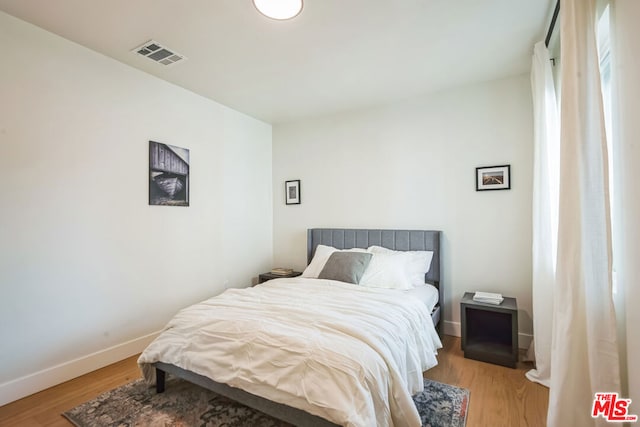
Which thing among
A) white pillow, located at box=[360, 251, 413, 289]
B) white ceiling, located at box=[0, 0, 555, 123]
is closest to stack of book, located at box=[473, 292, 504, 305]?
white pillow, located at box=[360, 251, 413, 289]

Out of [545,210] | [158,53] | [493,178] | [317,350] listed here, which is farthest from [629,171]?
[158,53]

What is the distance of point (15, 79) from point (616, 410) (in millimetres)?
3939

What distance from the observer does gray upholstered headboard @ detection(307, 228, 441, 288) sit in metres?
3.21

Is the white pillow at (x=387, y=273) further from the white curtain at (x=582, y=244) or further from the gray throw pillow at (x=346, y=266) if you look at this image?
the white curtain at (x=582, y=244)

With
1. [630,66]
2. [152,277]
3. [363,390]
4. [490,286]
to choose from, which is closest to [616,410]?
[363,390]

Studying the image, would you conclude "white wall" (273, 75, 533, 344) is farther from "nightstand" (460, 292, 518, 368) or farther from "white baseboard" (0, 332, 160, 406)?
"white baseboard" (0, 332, 160, 406)

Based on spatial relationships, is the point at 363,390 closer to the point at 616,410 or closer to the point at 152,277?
the point at 616,410

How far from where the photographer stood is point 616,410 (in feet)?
3.97

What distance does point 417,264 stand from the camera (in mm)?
3053

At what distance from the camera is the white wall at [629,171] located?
3.72 ft

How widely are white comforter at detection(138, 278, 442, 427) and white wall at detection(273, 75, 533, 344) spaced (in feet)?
3.79

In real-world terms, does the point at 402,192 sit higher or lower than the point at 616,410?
higher

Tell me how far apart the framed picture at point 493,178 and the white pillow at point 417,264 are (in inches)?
34.5

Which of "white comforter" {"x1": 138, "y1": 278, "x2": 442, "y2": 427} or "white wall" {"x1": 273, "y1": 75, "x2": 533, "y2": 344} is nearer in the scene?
"white comforter" {"x1": 138, "y1": 278, "x2": 442, "y2": 427}
